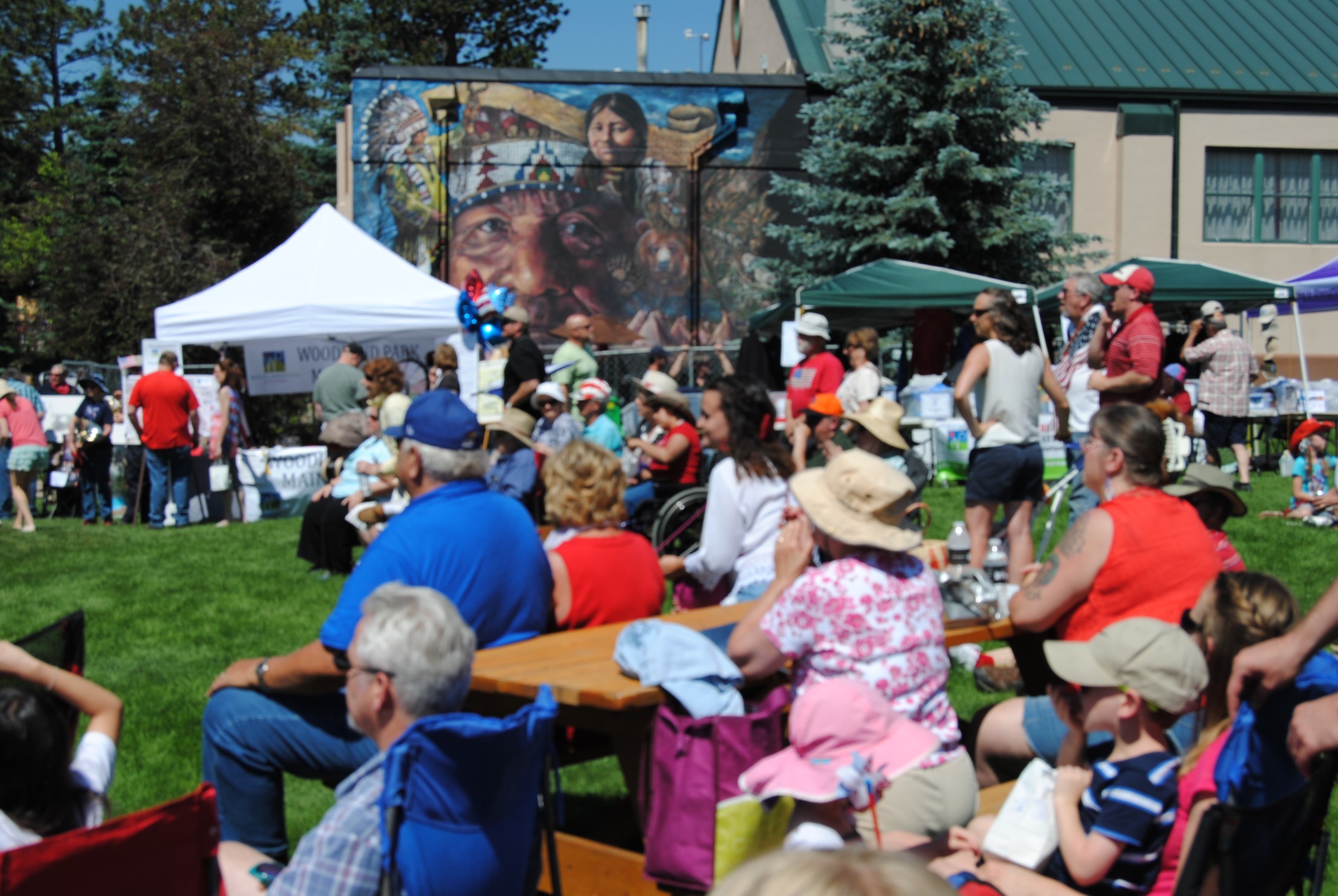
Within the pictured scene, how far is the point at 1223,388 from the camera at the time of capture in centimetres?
1160

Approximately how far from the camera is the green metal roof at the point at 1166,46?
77.9 ft

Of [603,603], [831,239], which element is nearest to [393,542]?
[603,603]

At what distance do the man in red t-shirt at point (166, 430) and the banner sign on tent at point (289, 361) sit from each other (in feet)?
4.28

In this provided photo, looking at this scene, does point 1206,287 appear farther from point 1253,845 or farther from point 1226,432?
point 1253,845

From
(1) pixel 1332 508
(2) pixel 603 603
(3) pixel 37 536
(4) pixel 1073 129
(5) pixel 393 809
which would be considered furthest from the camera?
(4) pixel 1073 129

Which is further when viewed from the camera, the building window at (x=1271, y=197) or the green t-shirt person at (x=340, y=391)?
the building window at (x=1271, y=197)

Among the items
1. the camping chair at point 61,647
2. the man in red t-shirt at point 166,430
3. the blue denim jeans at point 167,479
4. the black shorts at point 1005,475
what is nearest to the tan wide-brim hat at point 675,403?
the black shorts at point 1005,475

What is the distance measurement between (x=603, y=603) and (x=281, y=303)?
9.56 metres

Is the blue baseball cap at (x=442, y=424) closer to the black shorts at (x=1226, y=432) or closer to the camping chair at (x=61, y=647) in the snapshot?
the camping chair at (x=61, y=647)

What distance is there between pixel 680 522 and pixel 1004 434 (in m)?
2.24

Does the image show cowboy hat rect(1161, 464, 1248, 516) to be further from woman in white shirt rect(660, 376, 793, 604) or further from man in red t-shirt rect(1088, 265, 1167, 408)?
man in red t-shirt rect(1088, 265, 1167, 408)

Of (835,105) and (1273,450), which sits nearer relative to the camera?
(1273,450)

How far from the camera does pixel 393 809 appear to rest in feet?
7.78

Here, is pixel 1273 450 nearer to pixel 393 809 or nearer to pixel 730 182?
pixel 730 182
